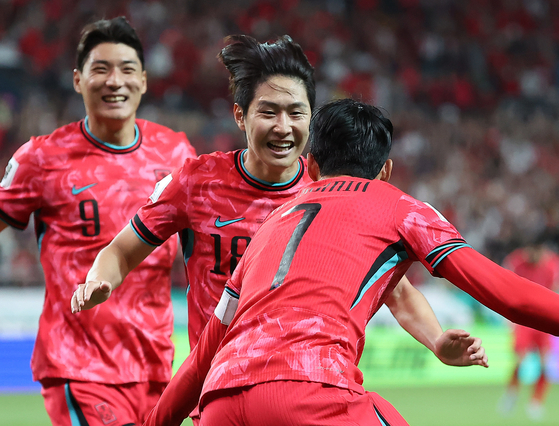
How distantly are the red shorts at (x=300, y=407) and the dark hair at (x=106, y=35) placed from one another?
269 centimetres

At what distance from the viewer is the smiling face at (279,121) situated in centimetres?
314

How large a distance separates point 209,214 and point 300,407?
1.39 meters

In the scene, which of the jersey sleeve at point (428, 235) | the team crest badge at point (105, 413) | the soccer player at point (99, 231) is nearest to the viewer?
the jersey sleeve at point (428, 235)

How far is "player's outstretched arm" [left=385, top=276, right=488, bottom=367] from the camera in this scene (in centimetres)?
237

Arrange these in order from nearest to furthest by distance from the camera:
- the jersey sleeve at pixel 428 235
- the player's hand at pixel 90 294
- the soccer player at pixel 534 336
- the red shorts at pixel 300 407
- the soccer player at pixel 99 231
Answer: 1. the red shorts at pixel 300 407
2. the jersey sleeve at pixel 428 235
3. the player's hand at pixel 90 294
4. the soccer player at pixel 99 231
5. the soccer player at pixel 534 336

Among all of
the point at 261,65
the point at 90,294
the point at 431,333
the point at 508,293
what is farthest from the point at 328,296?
the point at 261,65

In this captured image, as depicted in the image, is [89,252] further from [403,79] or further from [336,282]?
[403,79]

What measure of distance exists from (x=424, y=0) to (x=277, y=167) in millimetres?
15494

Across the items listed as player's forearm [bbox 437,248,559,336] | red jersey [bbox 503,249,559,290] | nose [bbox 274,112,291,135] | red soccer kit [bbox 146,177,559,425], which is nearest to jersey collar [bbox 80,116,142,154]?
nose [bbox 274,112,291,135]

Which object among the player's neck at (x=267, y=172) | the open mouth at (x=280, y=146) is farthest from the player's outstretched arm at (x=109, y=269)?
the open mouth at (x=280, y=146)

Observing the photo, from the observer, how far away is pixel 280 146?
10.4 feet

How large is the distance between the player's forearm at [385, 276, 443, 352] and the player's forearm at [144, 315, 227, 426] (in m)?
0.76

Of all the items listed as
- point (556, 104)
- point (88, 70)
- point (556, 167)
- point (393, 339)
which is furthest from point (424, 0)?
point (88, 70)

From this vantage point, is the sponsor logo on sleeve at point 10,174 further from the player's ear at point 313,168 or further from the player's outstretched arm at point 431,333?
the player's outstretched arm at point 431,333
